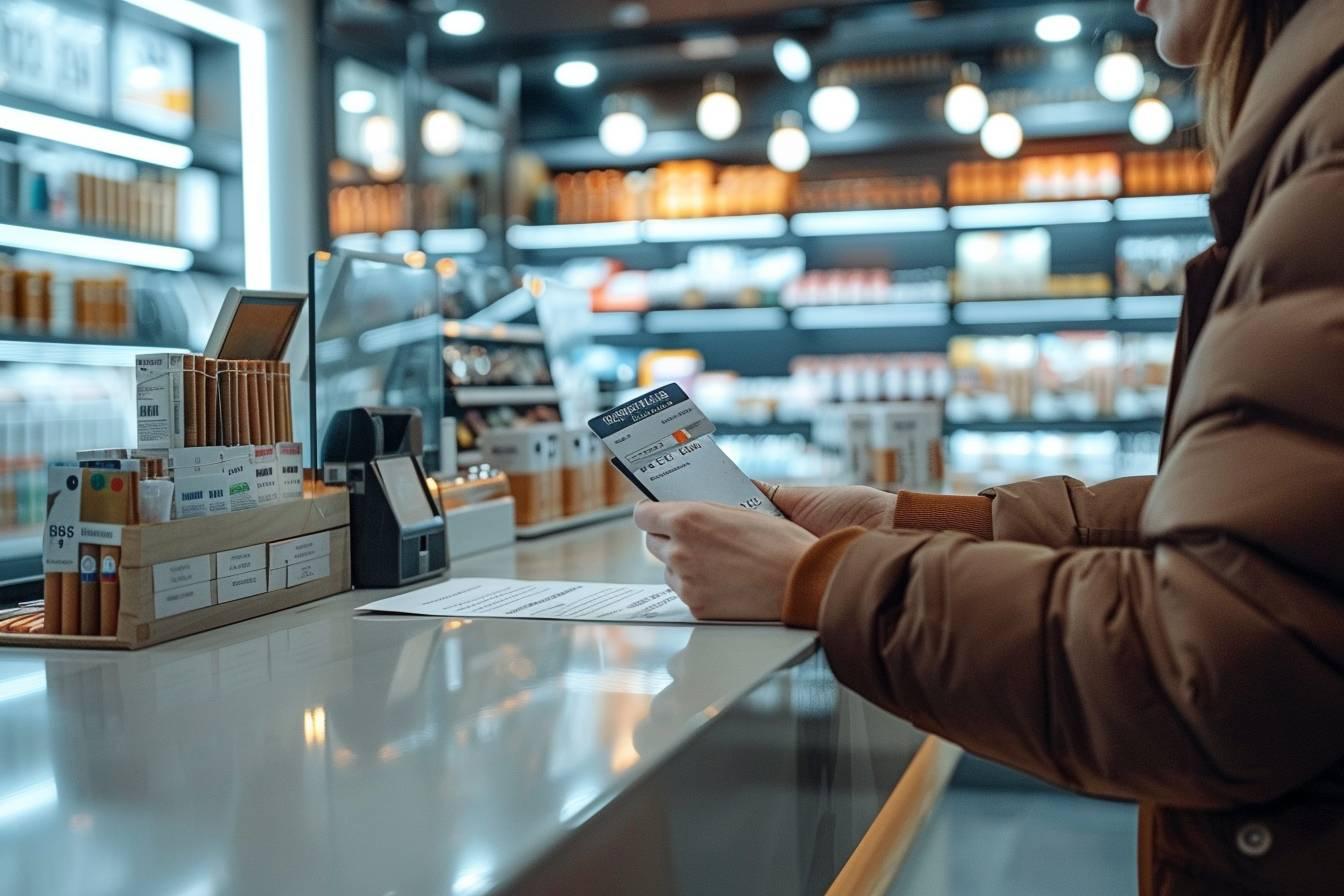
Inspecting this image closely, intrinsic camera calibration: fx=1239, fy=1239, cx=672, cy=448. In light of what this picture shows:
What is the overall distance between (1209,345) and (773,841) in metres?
0.51

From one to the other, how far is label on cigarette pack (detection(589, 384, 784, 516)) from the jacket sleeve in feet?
1.51

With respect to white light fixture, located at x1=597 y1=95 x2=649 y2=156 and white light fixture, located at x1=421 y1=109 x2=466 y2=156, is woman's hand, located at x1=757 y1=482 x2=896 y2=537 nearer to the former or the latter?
white light fixture, located at x1=597 y1=95 x2=649 y2=156

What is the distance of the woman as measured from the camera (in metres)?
0.68

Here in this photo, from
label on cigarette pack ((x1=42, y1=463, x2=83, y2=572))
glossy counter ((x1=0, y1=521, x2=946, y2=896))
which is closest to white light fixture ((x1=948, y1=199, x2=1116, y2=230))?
glossy counter ((x1=0, y1=521, x2=946, y2=896))

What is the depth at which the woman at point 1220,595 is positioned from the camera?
677 mm

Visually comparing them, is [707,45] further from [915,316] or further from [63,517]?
[63,517]

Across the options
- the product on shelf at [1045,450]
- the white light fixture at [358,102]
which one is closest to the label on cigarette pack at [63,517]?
the white light fixture at [358,102]

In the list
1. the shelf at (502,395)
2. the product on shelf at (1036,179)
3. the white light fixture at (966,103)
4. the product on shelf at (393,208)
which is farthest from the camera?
the product on shelf at (393,208)

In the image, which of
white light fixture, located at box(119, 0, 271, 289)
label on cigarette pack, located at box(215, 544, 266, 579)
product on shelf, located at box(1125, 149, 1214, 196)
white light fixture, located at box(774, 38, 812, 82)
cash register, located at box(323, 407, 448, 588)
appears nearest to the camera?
label on cigarette pack, located at box(215, 544, 266, 579)

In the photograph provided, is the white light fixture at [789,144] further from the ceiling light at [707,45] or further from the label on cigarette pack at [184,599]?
the label on cigarette pack at [184,599]

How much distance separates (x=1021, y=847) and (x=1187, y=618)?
3.97 feet

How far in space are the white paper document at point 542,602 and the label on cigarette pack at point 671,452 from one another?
0.12 meters

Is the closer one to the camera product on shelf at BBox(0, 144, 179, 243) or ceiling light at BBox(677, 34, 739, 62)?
product on shelf at BBox(0, 144, 179, 243)

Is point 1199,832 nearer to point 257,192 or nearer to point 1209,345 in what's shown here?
point 1209,345
